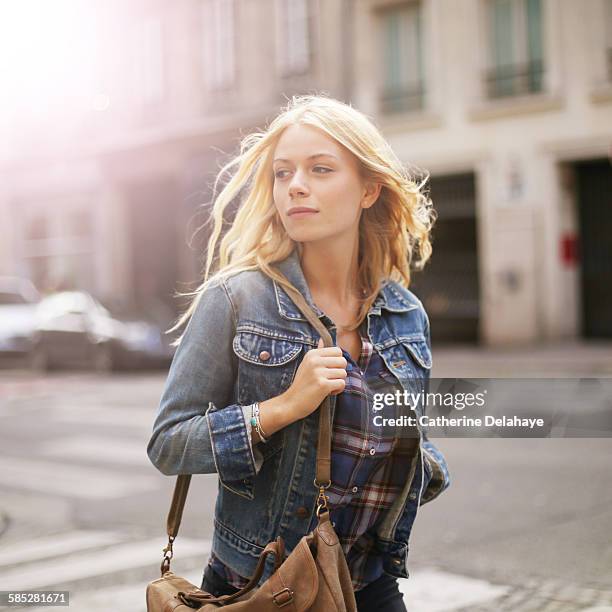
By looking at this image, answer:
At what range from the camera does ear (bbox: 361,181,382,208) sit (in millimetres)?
2451

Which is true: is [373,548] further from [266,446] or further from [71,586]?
[71,586]

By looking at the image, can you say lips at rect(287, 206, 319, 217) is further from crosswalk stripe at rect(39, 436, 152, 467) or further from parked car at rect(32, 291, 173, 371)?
parked car at rect(32, 291, 173, 371)

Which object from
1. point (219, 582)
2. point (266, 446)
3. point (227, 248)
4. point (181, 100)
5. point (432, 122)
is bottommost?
point (219, 582)

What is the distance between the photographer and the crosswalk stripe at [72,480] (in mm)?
7191

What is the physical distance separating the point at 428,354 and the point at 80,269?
25679mm

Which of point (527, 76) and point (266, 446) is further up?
point (527, 76)

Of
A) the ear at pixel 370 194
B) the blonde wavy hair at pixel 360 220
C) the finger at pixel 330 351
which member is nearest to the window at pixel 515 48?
the blonde wavy hair at pixel 360 220

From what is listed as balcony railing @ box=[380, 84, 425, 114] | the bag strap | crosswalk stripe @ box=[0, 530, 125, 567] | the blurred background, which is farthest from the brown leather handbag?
balcony railing @ box=[380, 84, 425, 114]

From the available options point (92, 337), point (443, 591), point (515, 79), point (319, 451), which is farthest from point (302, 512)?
point (515, 79)

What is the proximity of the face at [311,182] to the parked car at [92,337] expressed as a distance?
14219 millimetres

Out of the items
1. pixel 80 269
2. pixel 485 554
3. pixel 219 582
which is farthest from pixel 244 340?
pixel 80 269

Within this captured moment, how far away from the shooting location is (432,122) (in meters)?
18.6

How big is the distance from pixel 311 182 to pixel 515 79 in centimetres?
1637

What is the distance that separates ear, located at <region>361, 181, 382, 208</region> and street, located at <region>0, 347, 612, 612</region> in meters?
2.42
